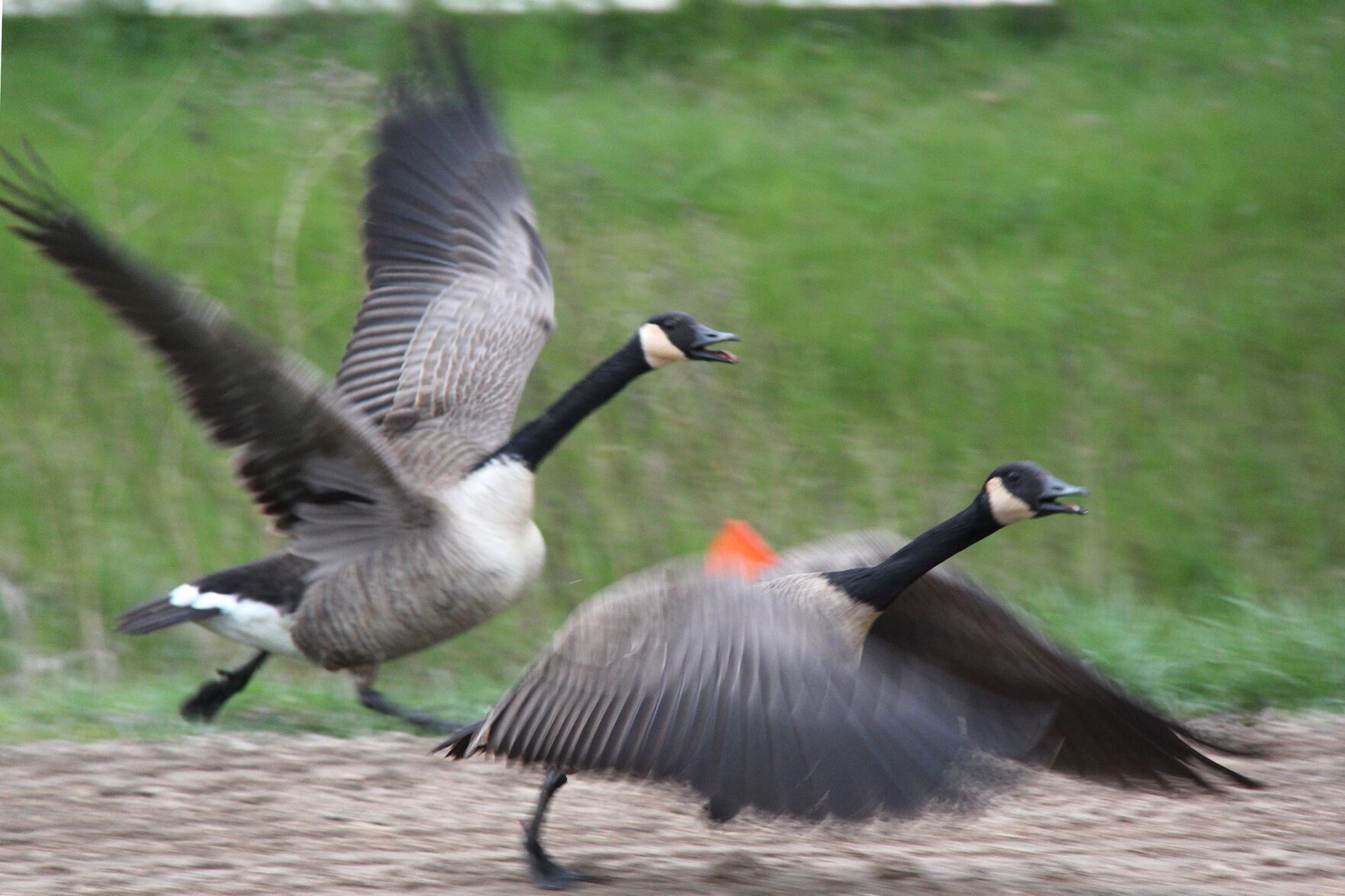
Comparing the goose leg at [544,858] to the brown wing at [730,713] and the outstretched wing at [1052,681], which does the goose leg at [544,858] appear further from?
the outstretched wing at [1052,681]

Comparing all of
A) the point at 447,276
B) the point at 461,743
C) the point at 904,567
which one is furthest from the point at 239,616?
the point at 904,567

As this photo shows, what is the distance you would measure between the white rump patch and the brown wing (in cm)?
220

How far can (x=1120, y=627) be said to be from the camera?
591 centimetres

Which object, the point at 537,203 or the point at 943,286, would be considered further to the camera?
the point at 943,286

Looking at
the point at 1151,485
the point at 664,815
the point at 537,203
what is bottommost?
the point at 1151,485

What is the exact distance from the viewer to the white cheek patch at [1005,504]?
3689 mm

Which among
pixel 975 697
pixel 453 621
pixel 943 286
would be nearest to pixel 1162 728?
pixel 975 697

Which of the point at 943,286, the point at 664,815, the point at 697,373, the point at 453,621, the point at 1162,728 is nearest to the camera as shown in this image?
the point at 1162,728

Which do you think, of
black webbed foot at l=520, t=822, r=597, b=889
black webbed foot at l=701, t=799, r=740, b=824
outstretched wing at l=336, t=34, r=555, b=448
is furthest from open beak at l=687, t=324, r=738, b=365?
black webbed foot at l=701, t=799, r=740, b=824

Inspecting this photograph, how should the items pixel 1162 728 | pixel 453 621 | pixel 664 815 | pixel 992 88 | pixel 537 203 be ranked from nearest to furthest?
pixel 1162 728 < pixel 664 815 < pixel 453 621 < pixel 537 203 < pixel 992 88

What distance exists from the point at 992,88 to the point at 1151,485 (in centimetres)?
450

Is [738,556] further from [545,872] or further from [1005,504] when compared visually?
[545,872]

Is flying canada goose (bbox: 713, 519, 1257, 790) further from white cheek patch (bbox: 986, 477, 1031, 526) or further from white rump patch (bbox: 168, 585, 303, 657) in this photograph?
white rump patch (bbox: 168, 585, 303, 657)

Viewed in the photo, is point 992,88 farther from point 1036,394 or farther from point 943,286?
point 1036,394
